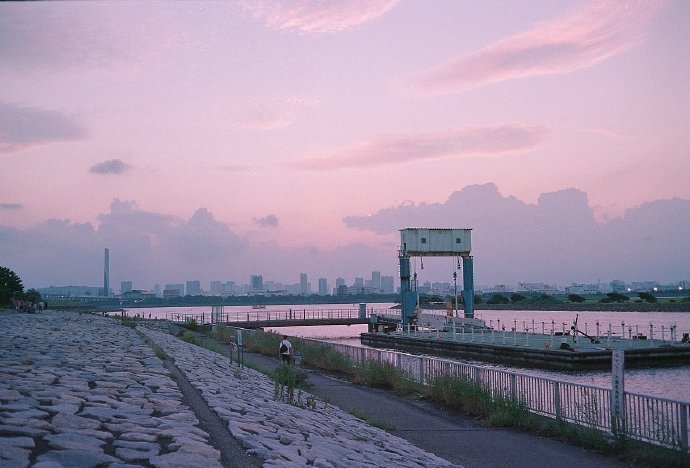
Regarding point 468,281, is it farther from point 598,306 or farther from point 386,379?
point 598,306

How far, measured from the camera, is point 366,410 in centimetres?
1733

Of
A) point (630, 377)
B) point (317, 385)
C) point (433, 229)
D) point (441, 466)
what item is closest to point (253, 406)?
point (441, 466)

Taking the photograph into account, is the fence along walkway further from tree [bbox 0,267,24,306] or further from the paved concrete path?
tree [bbox 0,267,24,306]

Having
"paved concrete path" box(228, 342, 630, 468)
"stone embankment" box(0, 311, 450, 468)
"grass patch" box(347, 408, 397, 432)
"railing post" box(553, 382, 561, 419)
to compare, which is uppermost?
"stone embankment" box(0, 311, 450, 468)

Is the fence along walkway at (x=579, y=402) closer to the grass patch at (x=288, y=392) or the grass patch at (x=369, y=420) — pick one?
the grass patch at (x=369, y=420)

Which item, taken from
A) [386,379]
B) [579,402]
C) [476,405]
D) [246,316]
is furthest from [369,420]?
[246,316]

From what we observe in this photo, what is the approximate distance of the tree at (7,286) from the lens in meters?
79.8

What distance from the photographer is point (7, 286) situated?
82.5 metres

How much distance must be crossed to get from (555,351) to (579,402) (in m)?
24.4

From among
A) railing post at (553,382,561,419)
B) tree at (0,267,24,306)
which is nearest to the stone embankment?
railing post at (553,382,561,419)

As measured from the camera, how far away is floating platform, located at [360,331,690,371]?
37000mm

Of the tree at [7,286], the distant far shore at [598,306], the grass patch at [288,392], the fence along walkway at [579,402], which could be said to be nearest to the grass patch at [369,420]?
the grass patch at [288,392]

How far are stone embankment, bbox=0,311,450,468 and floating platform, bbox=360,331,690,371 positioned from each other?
2449 cm

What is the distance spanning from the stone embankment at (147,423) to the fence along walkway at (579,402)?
3.73 meters
